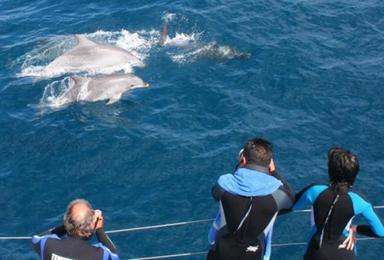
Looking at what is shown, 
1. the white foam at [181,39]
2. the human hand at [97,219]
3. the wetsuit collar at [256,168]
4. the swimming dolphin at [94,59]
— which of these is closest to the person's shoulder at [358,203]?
the wetsuit collar at [256,168]

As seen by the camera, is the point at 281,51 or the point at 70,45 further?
the point at 70,45

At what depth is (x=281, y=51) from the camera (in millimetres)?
19328

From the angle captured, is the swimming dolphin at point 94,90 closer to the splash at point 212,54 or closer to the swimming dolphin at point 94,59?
the swimming dolphin at point 94,59

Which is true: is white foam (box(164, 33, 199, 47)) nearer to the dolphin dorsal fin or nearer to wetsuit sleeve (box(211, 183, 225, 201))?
the dolphin dorsal fin

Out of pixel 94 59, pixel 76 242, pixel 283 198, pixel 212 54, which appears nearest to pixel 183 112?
pixel 212 54

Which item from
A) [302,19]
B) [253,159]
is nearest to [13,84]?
[302,19]

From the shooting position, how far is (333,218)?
23.6 ft

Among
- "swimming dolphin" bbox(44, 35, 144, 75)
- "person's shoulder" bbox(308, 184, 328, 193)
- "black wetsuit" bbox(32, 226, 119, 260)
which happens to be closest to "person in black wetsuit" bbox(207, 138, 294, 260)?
"person's shoulder" bbox(308, 184, 328, 193)

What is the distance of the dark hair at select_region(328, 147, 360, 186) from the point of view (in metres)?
6.94

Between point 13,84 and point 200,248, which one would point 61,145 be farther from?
point 200,248

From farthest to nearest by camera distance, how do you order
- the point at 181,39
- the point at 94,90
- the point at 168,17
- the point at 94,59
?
the point at 168,17 → the point at 181,39 → the point at 94,59 → the point at 94,90

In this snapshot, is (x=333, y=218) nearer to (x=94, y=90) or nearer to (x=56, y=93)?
(x=94, y=90)

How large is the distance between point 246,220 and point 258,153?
959 millimetres

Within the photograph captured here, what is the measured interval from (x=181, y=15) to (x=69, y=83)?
6753 mm
